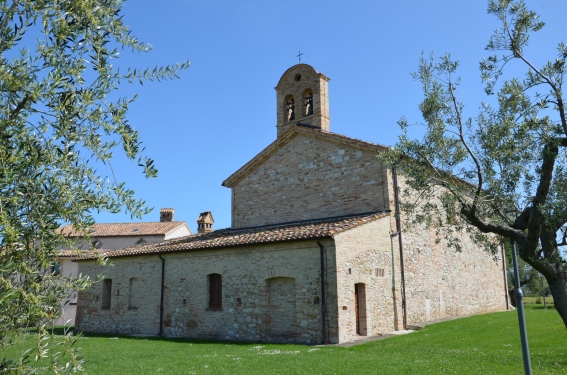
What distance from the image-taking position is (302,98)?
19781 mm

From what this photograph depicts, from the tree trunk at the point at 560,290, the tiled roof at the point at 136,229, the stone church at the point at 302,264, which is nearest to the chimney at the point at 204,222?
the tiled roof at the point at 136,229

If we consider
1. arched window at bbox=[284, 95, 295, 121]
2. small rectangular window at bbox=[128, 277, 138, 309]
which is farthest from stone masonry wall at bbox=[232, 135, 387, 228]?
small rectangular window at bbox=[128, 277, 138, 309]

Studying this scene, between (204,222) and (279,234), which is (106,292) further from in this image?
(204,222)

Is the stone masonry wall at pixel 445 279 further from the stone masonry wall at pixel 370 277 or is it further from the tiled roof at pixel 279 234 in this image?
the tiled roof at pixel 279 234

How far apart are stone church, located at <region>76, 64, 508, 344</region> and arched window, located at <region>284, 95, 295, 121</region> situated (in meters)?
0.06

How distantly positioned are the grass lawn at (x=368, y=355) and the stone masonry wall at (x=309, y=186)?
5.44 metres

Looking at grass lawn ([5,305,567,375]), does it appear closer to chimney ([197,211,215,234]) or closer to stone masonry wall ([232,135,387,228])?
stone masonry wall ([232,135,387,228])

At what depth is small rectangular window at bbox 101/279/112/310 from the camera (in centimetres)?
2103

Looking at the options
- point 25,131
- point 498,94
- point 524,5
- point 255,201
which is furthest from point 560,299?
point 255,201

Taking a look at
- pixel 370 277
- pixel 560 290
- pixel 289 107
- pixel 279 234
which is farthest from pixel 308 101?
pixel 560 290

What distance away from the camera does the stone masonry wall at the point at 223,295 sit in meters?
14.2

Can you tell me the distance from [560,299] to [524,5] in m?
4.77

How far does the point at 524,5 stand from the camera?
288 inches

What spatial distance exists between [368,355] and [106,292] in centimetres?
1474
